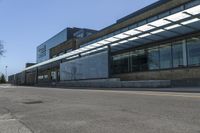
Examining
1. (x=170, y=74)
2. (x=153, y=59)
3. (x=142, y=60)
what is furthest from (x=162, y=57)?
(x=142, y=60)

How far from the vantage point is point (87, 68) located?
46.8 metres

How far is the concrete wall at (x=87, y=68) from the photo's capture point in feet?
134

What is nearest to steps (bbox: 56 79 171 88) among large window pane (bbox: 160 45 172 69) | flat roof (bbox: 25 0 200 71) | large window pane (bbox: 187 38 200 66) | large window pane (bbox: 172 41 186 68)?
large window pane (bbox: 187 38 200 66)

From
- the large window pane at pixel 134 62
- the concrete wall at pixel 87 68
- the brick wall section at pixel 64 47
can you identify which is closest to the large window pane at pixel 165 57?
the large window pane at pixel 134 62

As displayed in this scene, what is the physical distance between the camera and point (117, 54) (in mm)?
44781

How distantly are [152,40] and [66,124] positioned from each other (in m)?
29.3

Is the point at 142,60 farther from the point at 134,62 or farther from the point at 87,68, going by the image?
the point at 87,68

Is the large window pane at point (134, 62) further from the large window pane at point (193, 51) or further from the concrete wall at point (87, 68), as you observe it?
the large window pane at point (193, 51)

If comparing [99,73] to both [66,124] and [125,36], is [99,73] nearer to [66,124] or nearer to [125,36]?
[125,36]

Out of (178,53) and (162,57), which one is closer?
(178,53)

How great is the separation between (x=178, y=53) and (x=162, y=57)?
301 centimetres

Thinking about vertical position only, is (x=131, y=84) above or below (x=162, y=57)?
below

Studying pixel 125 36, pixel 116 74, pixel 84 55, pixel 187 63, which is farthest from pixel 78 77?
pixel 187 63

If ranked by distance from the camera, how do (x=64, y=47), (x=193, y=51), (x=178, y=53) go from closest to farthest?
(x=193, y=51) < (x=178, y=53) < (x=64, y=47)
